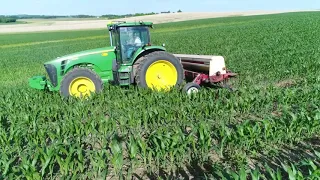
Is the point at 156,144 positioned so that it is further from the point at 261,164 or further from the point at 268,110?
the point at 268,110

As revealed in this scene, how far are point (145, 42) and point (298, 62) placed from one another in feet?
20.2

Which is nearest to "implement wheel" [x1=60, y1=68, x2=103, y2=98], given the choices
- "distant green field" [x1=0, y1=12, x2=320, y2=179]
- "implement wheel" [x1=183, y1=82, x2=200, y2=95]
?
"distant green field" [x1=0, y1=12, x2=320, y2=179]

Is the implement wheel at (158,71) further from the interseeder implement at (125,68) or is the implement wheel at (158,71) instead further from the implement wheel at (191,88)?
the implement wheel at (191,88)

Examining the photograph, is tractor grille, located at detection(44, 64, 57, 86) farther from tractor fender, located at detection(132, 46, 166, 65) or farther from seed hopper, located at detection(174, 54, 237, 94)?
seed hopper, located at detection(174, 54, 237, 94)

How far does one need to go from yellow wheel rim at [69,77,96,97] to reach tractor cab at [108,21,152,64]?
0.99 metres

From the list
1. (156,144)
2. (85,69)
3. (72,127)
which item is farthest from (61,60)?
(156,144)

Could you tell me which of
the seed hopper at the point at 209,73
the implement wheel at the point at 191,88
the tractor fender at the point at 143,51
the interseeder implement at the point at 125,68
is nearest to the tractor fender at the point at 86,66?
the interseeder implement at the point at 125,68

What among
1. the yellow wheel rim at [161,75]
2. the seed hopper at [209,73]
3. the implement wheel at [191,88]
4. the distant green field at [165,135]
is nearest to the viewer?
the distant green field at [165,135]

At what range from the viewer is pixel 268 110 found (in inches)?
241

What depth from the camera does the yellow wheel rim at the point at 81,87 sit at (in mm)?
7418

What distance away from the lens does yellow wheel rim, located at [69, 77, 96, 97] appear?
7.42m

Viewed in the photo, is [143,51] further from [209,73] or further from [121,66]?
[209,73]

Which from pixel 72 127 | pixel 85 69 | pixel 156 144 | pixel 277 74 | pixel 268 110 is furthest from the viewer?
pixel 277 74

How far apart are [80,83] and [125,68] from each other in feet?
3.99
